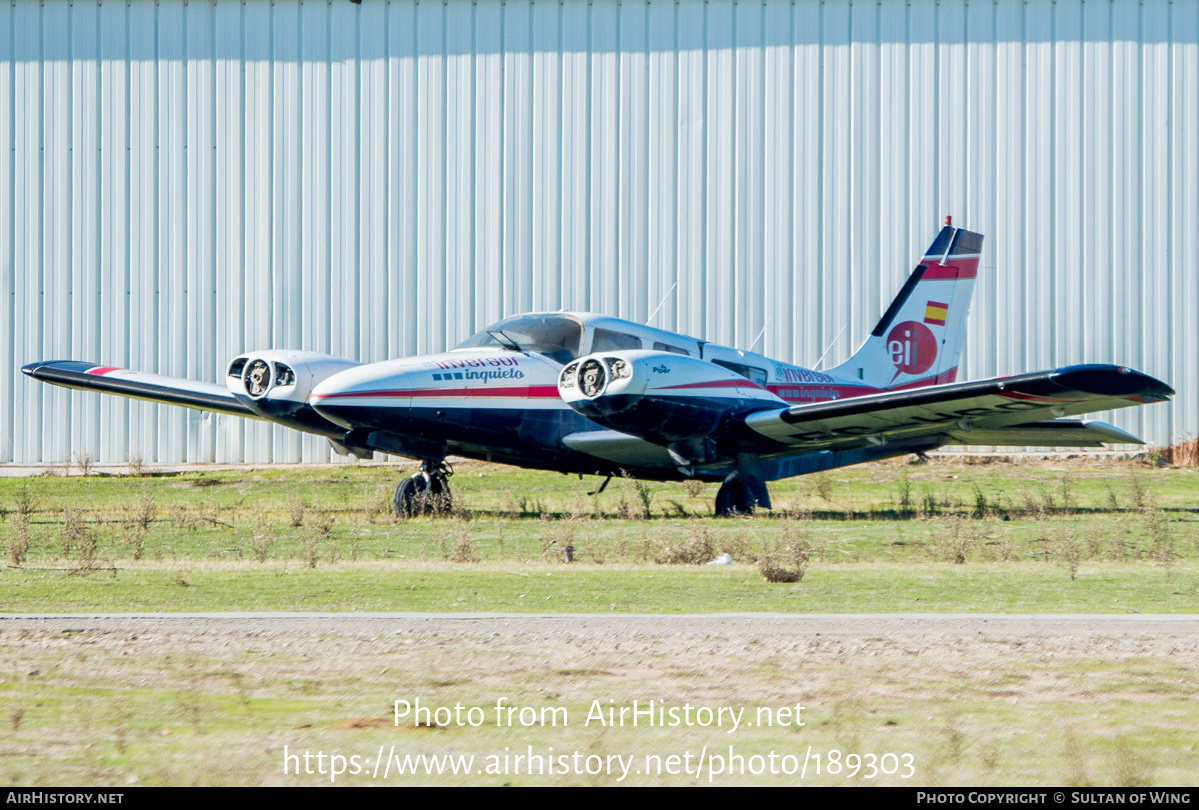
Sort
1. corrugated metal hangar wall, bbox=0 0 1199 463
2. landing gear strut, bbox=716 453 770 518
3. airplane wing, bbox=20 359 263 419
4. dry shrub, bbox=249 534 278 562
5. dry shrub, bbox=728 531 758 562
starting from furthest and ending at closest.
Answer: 1. corrugated metal hangar wall, bbox=0 0 1199 463
2. airplane wing, bbox=20 359 263 419
3. landing gear strut, bbox=716 453 770 518
4. dry shrub, bbox=728 531 758 562
5. dry shrub, bbox=249 534 278 562

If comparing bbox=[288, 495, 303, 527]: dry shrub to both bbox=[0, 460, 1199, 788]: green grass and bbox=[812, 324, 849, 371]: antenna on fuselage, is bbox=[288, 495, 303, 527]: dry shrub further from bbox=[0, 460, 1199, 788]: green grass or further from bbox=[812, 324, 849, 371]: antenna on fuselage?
bbox=[812, 324, 849, 371]: antenna on fuselage

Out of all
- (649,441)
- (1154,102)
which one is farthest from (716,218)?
(649,441)

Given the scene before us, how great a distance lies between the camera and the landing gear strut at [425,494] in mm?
15844

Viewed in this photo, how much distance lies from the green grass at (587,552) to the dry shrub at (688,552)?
0.09 ft

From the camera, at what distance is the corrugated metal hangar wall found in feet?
83.9

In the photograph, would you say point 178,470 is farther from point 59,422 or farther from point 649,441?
point 649,441

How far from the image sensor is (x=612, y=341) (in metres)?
16.2

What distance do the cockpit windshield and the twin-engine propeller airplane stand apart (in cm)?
2

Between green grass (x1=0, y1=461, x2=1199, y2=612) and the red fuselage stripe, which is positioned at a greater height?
the red fuselage stripe

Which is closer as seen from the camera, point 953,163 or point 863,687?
point 863,687

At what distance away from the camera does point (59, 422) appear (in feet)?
86.0

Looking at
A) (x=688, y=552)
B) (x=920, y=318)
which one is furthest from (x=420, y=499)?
(x=920, y=318)

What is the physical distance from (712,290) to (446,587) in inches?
693

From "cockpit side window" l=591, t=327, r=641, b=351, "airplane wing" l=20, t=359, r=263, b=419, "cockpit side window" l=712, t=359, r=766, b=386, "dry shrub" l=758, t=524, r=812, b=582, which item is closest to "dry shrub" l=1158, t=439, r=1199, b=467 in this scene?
"cockpit side window" l=712, t=359, r=766, b=386
